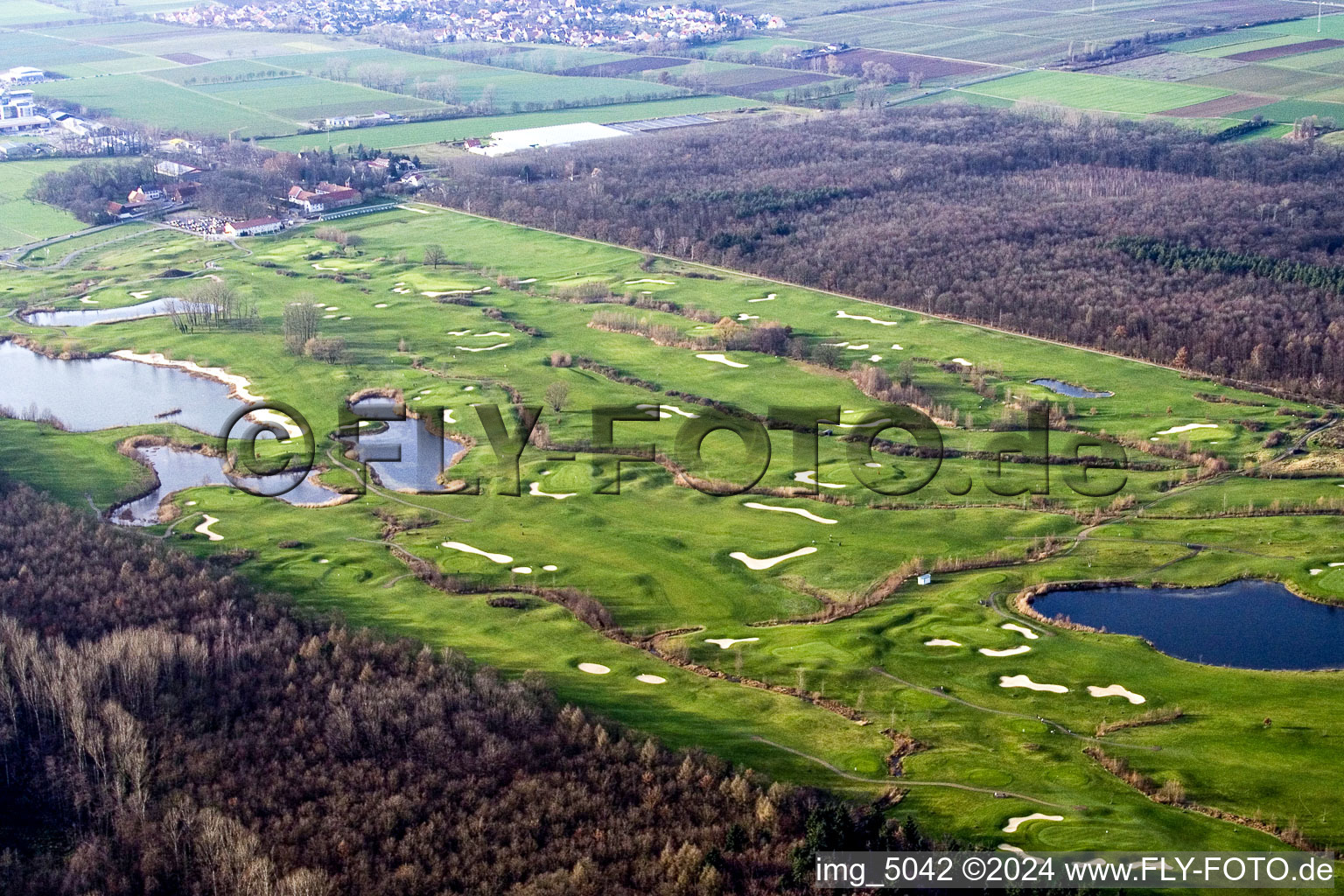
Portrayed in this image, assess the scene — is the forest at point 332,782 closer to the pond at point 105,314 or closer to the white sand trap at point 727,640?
the white sand trap at point 727,640

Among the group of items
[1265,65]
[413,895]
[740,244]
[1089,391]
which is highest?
[1265,65]

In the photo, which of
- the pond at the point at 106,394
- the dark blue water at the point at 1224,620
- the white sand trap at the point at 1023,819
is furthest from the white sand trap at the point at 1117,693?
the pond at the point at 106,394

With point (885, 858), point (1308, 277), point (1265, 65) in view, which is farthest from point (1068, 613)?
point (1265, 65)

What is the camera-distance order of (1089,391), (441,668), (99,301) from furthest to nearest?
(99,301) → (1089,391) → (441,668)

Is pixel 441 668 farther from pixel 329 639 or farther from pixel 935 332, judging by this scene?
pixel 935 332

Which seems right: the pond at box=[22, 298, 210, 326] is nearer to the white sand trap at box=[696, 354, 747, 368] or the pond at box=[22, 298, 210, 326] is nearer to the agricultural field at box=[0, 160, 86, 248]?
the agricultural field at box=[0, 160, 86, 248]

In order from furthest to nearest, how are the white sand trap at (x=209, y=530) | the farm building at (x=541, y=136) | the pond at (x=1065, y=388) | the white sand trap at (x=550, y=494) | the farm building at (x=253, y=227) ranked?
the farm building at (x=541, y=136) < the farm building at (x=253, y=227) < the pond at (x=1065, y=388) < the white sand trap at (x=550, y=494) < the white sand trap at (x=209, y=530)

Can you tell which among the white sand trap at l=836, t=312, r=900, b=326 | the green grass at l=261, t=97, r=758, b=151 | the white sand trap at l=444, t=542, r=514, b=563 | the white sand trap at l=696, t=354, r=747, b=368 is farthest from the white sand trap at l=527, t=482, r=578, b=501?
the green grass at l=261, t=97, r=758, b=151
